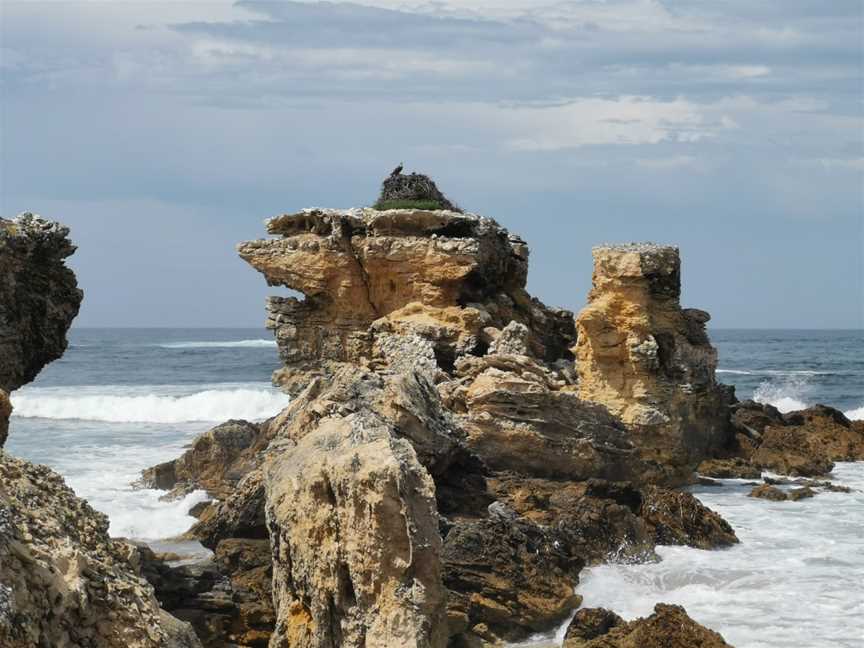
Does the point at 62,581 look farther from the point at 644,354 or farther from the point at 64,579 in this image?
the point at 644,354

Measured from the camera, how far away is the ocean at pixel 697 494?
12.8 meters

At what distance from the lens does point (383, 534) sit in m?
7.11

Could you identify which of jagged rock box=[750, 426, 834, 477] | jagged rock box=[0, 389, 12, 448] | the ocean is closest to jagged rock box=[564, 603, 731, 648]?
the ocean

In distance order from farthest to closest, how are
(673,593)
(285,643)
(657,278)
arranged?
1. (657,278)
2. (673,593)
3. (285,643)

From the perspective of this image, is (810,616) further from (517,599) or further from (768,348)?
(768,348)

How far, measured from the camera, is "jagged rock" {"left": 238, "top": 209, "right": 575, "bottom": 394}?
20953mm

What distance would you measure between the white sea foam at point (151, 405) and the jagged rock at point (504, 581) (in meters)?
28.4

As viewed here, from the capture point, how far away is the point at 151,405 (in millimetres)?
44469

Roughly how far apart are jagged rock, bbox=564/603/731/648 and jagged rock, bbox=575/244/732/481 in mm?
9663

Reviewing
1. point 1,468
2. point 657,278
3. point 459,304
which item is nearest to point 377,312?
point 459,304

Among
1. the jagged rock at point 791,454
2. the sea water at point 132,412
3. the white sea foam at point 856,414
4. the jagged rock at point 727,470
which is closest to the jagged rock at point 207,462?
the sea water at point 132,412

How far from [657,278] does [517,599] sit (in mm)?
10332

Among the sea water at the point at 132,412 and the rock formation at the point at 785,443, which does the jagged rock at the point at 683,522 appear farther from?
the sea water at the point at 132,412

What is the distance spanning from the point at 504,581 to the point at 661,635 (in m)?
1.88
